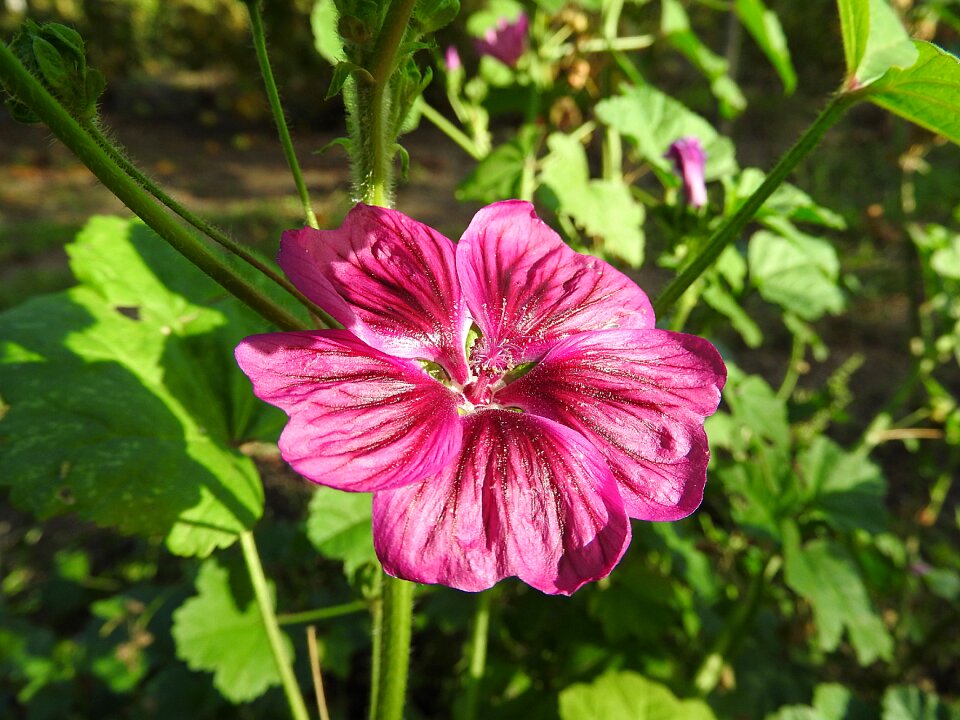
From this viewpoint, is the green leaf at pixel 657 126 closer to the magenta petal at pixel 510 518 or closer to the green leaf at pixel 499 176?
the green leaf at pixel 499 176

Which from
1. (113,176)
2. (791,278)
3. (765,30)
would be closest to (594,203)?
(791,278)

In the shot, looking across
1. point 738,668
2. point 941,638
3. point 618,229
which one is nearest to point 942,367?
point 941,638

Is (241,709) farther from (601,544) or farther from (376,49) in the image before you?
(376,49)

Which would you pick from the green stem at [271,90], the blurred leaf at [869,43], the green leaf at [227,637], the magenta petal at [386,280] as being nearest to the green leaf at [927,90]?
the blurred leaf at [869,43]

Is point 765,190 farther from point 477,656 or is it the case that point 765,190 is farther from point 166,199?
point 477,656

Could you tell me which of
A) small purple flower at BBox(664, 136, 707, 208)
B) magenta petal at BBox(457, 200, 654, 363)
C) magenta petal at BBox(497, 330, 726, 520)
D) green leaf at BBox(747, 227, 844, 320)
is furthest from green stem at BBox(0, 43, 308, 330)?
green leaf at BBox(747, 227, 844, 320)

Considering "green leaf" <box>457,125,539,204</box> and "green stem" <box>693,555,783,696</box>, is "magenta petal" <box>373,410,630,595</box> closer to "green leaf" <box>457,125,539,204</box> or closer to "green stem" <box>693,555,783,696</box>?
"green leaf" <box>457,125,539,204</box>
